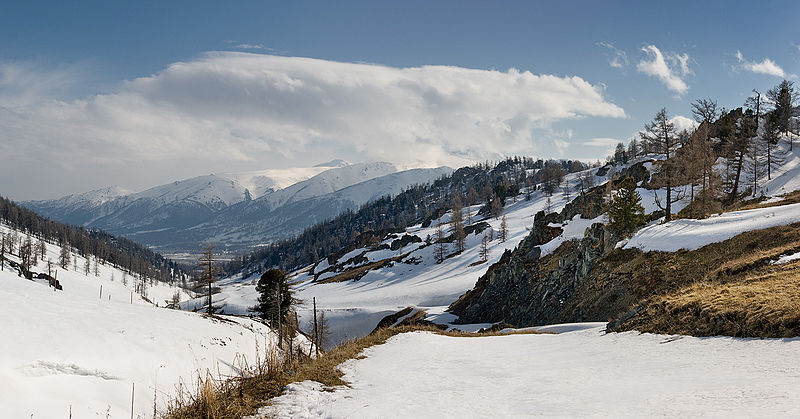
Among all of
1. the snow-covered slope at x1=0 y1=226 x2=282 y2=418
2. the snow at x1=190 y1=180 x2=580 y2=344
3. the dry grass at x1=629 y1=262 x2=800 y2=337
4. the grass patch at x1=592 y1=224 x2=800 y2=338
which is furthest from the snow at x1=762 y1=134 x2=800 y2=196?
the snow-covered slope at x1=0 y1=226 x2=282 y2=418

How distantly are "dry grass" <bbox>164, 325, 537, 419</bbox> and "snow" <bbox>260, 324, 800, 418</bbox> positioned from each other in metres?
0.29

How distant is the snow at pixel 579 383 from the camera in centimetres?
625

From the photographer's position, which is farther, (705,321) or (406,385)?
(705,321)

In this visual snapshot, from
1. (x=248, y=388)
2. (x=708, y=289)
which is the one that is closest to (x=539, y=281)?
(x=708, y=289)

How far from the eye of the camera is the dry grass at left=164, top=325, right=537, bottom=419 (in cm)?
541

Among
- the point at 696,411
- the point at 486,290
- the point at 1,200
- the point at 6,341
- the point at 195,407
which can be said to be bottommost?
the point at 486,290

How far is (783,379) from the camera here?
23.9 ft

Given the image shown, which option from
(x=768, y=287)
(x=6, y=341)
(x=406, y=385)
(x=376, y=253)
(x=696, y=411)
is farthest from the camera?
(x=376, y=253)

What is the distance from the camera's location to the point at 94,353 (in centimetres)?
1873

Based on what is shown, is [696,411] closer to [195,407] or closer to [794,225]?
[195,407]

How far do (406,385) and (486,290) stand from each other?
44508 millimetres

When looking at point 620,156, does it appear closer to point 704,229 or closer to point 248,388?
point 704,229

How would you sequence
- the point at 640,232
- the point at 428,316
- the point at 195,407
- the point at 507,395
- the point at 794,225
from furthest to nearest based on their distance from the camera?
the point at 428,316, the point at 640,232, the point at 794,225, the point at 507,395, the point at 195,407

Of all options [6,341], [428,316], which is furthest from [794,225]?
[6,341]
